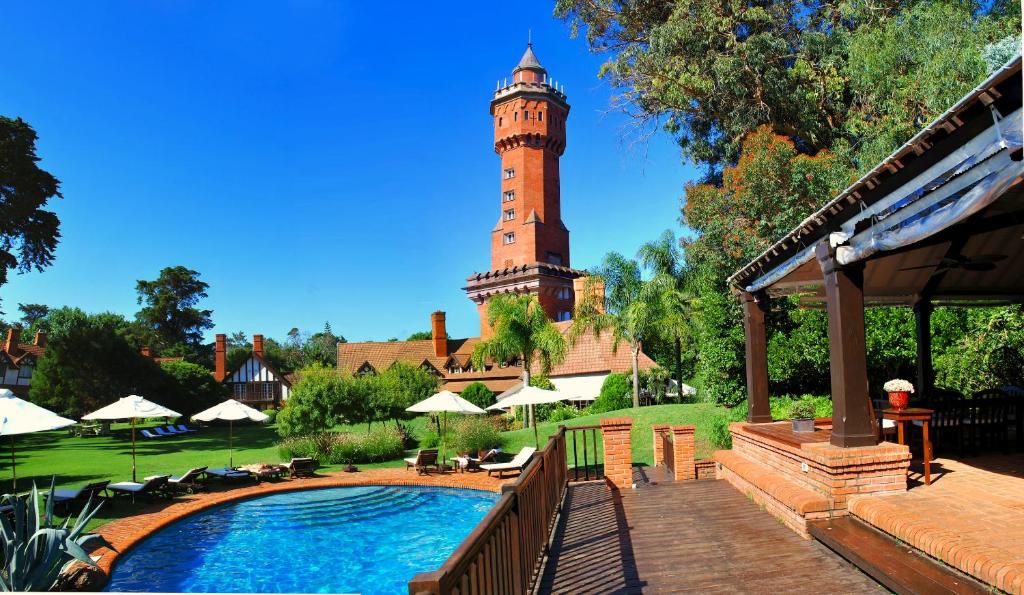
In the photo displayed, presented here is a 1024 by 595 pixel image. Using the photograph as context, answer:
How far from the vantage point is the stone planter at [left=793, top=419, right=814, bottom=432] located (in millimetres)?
8281

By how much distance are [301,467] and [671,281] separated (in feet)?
65.4

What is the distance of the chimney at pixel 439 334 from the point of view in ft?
166

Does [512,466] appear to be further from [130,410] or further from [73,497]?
[130,410]

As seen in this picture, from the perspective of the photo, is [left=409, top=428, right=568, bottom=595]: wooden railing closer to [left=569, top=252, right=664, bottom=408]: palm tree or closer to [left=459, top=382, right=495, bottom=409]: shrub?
[left=569, top=252, right=664, bottom=408]: palm tree

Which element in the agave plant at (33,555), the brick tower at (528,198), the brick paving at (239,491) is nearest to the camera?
the agave plant at (33,555)

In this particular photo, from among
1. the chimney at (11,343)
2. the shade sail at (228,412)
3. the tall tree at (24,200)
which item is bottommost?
the shade sail at (228,412)

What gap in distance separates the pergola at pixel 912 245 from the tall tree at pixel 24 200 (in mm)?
34553

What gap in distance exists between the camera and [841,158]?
17.5m

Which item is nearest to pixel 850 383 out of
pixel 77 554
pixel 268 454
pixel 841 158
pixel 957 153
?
pixel 957 153

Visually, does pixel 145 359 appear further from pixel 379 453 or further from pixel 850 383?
pixel 850 383

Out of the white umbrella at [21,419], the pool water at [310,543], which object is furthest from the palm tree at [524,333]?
the white umbrella at [21,419]

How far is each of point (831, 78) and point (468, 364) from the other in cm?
3428

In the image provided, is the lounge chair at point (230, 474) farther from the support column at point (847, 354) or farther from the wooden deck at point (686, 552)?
the support column at point (847, 354)

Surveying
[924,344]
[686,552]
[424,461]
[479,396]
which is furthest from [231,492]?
[479,396]
